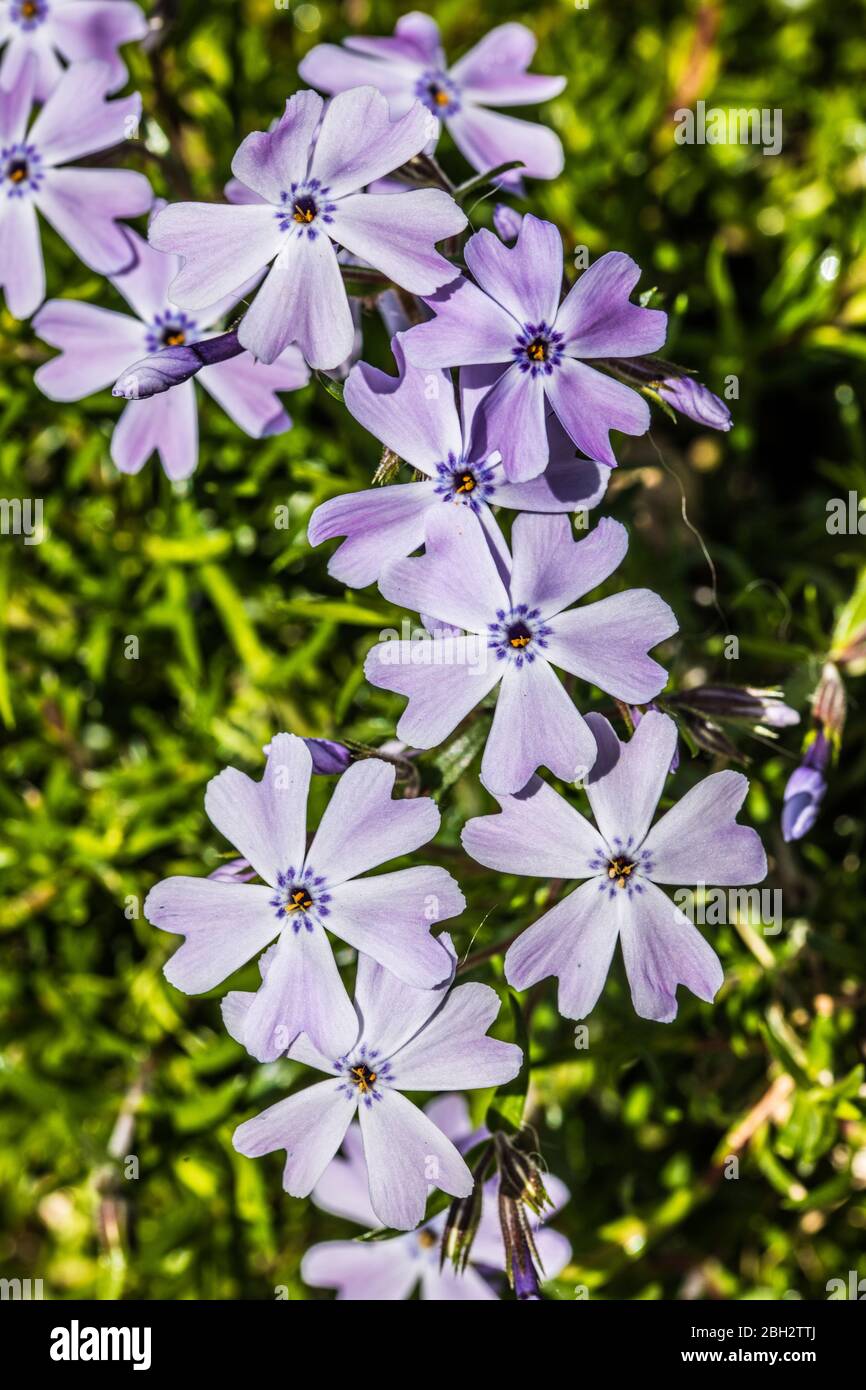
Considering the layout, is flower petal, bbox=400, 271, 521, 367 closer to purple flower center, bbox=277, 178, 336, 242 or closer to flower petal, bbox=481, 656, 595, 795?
purple flower center, bbox=277, 178, 336, 242

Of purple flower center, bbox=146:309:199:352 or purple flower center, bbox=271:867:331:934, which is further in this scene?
purple flower center, bbox=146:309:199:352

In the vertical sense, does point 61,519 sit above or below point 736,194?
below

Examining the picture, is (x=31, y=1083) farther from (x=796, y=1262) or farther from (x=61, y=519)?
(x=796, y=1262)

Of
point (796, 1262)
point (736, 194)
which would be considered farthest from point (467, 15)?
point (796, 1262)

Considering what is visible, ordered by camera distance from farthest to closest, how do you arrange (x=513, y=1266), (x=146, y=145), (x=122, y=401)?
1. (x=122, y=401)
2. (x=146, y=145)
3. (x=513, y=1266)

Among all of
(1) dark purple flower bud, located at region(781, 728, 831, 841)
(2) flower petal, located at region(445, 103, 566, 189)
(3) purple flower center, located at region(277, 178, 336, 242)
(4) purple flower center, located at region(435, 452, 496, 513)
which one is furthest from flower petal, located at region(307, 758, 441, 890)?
(2) flower petal, located at region(445, 103, 566, 189)

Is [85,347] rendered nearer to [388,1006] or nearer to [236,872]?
[236,872]
